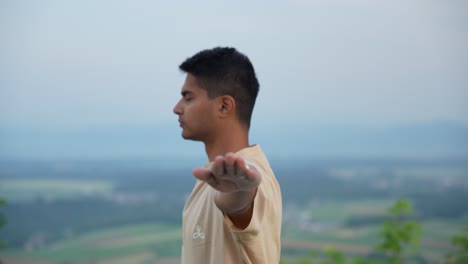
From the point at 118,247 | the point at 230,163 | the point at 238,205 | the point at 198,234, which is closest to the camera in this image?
the point at 230,163

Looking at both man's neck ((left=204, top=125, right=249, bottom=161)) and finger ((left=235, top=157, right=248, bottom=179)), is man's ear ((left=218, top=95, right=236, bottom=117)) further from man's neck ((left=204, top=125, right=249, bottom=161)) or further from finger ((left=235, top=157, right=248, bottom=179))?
finger ((left=235, top=157, right=248, bottom=179))

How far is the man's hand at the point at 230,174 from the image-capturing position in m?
0.86

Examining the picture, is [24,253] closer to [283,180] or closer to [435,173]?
[283,180]

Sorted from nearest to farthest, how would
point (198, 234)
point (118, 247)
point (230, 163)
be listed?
point (230, 163)
point (198, 234)
point (118, 247)

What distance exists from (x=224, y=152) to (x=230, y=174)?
392 mm

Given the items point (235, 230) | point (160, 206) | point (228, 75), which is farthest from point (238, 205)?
point (160, 206)

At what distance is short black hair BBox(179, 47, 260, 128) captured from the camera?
1283 mm

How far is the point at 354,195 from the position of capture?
12.1 ft

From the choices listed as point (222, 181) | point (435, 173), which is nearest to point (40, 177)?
point (435, 173)

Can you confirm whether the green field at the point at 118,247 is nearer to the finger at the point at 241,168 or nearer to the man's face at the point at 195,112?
the man's face at the point at 195,112

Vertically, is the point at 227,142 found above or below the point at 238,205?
above

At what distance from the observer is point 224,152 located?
4.19ft

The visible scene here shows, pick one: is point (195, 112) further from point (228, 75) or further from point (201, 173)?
point (201, 173)

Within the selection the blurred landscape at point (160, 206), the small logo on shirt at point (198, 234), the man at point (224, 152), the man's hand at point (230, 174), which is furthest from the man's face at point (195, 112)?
the blurred landscape at point (160, 206)
